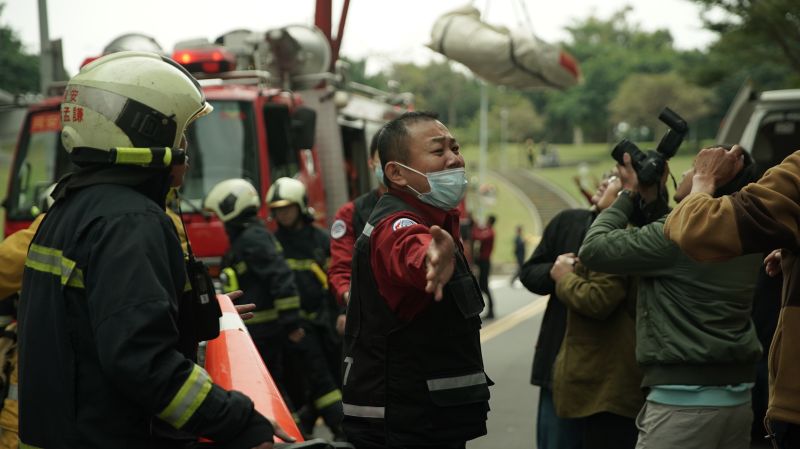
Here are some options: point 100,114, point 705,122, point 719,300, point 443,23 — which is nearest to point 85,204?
point 100,114

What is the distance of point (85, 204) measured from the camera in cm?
291

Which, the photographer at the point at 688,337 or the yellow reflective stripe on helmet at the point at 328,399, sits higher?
the photographer at the point at 688,337

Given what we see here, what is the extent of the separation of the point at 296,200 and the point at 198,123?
1.92 meters

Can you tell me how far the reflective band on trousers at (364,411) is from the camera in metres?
3.64

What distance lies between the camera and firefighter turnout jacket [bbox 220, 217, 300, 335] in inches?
298

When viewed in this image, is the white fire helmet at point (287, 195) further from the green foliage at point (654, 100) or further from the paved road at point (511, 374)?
the green foliage at point (654, 100)

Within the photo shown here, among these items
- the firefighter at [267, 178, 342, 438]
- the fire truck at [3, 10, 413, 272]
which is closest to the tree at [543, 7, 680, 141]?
the fire truck at [3, 10, 413, 272]

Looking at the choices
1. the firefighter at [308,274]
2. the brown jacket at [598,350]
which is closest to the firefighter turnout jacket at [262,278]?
the firefighter at [308,274]

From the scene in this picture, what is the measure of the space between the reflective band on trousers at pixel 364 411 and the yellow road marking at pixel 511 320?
38.4 feet

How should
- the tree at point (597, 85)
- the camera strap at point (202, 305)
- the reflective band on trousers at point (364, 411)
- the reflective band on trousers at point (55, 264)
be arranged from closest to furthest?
the reflective band on trousers at point (55, 264)
the camera strap at point (202, 305)
the reflective band on trousers at point (364, 411)
the tree at point (597, 85)

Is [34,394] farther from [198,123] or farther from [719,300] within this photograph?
[198,123]

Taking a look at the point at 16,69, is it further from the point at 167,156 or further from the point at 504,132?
the point at 504,132

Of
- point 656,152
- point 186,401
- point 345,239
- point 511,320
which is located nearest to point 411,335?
point 186,401

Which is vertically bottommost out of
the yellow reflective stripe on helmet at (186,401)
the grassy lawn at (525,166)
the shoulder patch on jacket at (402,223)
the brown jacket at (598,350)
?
the grassy lawn at (525,166)
